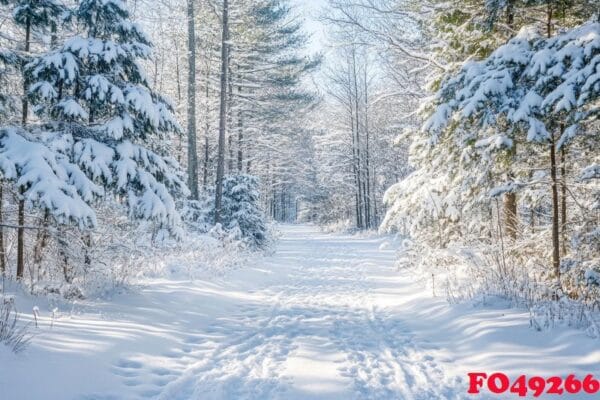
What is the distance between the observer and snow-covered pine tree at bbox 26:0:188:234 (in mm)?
6516

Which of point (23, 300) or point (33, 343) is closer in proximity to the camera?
point (33, 343)

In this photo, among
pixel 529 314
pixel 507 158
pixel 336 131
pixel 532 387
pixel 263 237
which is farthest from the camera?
pixel 336 131

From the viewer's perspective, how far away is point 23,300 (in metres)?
5.80

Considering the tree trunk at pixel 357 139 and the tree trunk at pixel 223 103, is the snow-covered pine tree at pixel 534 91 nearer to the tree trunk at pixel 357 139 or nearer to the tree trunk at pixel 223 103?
the tree trunk at pixel 223 103

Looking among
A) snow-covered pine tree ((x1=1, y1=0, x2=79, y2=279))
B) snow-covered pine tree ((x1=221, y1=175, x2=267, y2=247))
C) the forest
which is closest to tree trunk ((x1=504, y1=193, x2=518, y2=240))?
the forest

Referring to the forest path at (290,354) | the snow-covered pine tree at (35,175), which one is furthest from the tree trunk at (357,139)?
the snow-covered pine tree at (35,175)

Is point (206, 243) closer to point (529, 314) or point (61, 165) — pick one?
point (61, 165)

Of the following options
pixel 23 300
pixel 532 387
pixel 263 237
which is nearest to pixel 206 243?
pixel 263 237

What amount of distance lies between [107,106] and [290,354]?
5480 mm

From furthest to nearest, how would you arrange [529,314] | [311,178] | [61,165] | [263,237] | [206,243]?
[311,178] < [263,237] < [206,243] < [61,165] < [529,314]

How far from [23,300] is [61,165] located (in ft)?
6.88

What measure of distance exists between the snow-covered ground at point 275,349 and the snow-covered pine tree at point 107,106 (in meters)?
2.05

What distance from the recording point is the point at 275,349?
209 inches

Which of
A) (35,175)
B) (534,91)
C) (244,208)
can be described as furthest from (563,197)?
(244,208)
